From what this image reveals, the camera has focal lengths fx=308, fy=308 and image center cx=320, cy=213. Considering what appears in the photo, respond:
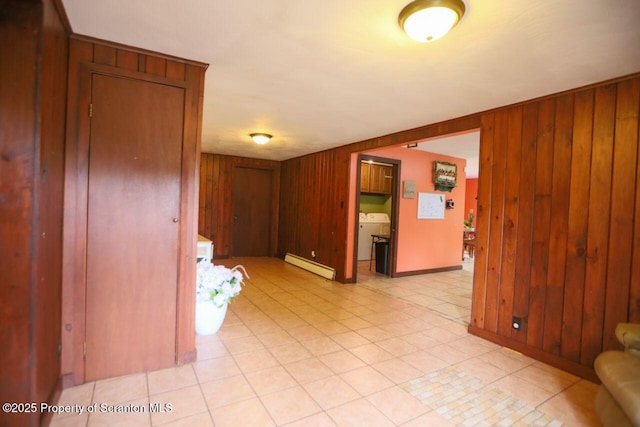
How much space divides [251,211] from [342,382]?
217 inches

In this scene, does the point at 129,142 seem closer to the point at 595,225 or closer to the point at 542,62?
the point at 542,62

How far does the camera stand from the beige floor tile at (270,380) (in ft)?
7.00

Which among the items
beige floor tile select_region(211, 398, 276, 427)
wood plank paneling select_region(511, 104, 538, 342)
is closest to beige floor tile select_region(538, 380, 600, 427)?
wood plank paneling select_region(511, 104, 538, 342)

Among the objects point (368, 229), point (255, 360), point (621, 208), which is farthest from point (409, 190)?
point (255, 360)

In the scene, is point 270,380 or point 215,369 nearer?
point 270,380

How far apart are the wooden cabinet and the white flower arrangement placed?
438 cm

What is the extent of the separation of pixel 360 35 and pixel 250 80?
1.17 meters

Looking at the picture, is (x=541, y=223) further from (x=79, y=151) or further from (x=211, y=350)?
(x=79, y=151)

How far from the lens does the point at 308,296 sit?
432cm

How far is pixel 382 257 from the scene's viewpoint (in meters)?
5.92

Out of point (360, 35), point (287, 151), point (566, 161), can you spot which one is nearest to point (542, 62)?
point (566, 161)

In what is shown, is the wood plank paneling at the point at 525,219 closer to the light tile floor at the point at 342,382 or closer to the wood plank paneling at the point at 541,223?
the wood plank paneling at the point at 541,223

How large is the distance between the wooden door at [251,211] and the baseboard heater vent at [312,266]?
3.06 feet

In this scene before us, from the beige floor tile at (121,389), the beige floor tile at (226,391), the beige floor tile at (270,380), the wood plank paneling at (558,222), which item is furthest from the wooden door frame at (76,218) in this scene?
the wood plank paneling at (558,222)
